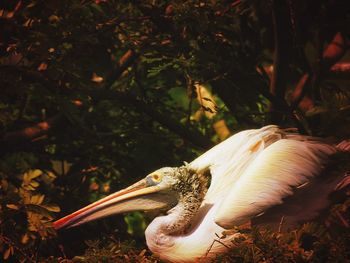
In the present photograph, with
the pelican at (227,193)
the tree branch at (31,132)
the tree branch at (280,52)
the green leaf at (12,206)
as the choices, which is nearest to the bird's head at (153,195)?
the pelican at (227,193)

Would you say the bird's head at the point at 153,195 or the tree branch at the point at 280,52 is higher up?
the tree branch at the point at 280,52

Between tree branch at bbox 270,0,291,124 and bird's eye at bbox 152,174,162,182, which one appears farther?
tree branch at bbox 270,0,291,124

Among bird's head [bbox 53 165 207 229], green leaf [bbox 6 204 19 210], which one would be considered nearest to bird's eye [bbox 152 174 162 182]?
bird's head [bbox 53 165 207 229]

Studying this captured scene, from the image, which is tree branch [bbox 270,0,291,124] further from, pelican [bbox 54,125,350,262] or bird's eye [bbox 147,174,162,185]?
bird's eye [bbox 147,174,162,185]

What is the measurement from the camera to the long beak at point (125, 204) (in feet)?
8.28

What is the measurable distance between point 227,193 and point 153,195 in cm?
36

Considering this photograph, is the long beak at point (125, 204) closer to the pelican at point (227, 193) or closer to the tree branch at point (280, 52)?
the pelican at point (227, 193)

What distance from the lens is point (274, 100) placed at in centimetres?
297

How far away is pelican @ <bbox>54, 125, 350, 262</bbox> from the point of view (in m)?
2.21

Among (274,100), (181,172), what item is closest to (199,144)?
(274,100)

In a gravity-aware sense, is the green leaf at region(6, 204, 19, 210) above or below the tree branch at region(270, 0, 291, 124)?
below

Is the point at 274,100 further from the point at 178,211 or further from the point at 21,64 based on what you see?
the point at 21,64

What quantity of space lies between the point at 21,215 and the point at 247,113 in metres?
1.33

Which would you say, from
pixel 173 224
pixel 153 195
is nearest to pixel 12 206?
pixel 153 195
